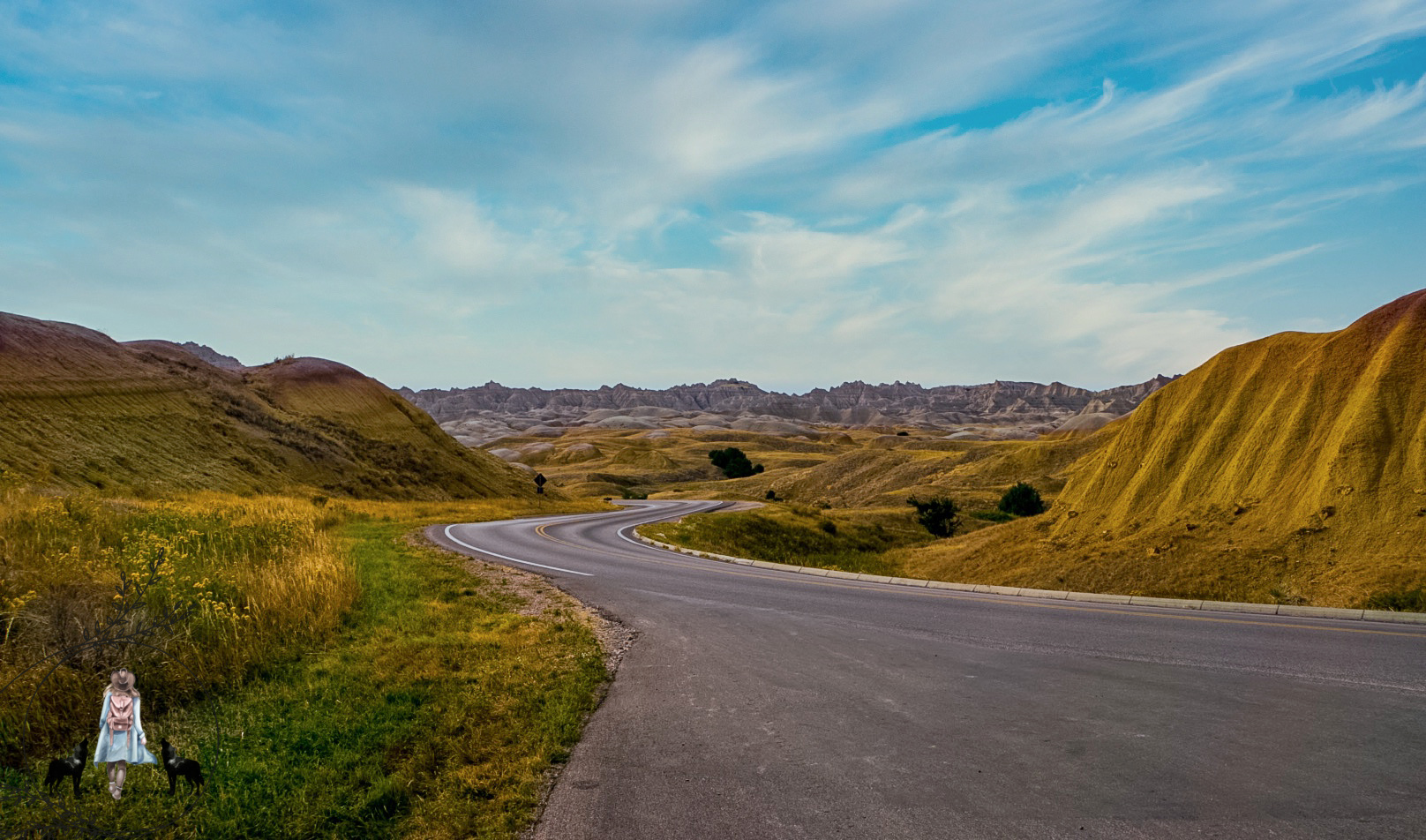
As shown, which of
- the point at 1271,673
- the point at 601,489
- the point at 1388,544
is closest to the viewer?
the point at 1271,673

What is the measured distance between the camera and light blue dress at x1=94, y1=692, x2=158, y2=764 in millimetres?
4281

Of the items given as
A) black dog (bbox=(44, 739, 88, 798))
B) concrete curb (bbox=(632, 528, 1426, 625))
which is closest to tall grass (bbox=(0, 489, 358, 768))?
black dog (bbox=(44, 739, 88, 798))

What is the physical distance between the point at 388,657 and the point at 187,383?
55748 millimetres

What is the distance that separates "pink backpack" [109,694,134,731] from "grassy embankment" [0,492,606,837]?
0.56m

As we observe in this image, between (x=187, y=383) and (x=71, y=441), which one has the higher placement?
(x=187, y=383)

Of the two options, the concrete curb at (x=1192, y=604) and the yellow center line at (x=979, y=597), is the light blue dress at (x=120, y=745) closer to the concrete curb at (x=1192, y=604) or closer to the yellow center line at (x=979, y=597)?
the yellow center line at (x=979, y=597)

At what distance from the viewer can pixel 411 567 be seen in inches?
747

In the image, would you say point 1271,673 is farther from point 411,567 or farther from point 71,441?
point 71,441

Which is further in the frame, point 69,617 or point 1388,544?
point 1388,544

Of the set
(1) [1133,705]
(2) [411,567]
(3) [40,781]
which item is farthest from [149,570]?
(1) [1133,705]

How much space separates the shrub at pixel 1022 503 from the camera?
158 ft

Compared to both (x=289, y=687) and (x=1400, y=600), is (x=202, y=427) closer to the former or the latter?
(x=289, y=687)

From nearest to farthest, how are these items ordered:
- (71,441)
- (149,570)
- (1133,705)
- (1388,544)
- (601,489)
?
(1133,705) < (149,570) < (1388,544) < (71,441) < (601,489)

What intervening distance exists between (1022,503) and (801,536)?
19.4 metres
